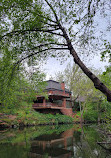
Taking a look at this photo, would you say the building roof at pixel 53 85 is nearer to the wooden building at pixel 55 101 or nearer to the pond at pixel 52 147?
the wooden building at pixel 55 101

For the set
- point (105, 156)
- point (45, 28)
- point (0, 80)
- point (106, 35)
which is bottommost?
point (105, 156)

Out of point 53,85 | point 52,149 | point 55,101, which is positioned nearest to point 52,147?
point 52,149

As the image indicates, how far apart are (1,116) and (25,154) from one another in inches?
613

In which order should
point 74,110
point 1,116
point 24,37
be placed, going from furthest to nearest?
1. point 74,110
2. point 1,116
3. point 24,37

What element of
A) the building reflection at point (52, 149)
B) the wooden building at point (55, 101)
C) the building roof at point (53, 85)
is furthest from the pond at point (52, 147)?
the building roof at point (53, 85)

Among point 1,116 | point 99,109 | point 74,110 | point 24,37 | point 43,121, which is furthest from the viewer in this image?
point 74,110

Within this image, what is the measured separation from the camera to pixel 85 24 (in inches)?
198

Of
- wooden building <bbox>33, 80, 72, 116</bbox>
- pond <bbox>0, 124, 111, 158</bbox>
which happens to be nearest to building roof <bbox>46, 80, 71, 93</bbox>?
wooden building <bbox>33, 80, 72, 116</bbox>

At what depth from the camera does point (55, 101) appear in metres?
36.2

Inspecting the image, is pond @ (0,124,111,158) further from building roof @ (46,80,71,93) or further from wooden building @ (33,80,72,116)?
building roof @ (46,80,71,93)

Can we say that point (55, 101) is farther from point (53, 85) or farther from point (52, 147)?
point (52, 147)

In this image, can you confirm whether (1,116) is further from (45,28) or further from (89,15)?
(89,15)

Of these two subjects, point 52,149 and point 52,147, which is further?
point 52,147

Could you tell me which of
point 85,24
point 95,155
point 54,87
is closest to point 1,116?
point 54,87
